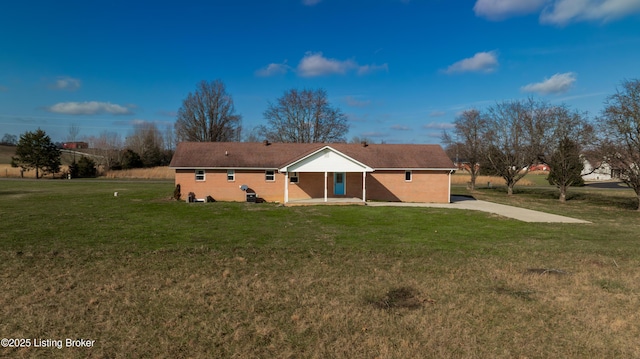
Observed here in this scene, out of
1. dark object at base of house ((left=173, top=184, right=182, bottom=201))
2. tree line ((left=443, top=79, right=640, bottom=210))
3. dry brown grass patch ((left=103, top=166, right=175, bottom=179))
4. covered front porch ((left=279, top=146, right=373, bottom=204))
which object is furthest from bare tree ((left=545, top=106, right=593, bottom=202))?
dry brown grass patch ((left=103, top=166, right=175, bottom=179))

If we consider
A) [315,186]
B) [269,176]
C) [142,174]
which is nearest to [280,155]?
[269,176]

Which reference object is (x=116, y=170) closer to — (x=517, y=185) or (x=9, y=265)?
(x=9, y=265)

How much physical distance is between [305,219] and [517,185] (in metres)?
43.9

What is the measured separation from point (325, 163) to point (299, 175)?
3164 mm

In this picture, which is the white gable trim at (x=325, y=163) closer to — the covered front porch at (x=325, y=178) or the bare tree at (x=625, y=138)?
the covered front porch at (x=325, y=178)

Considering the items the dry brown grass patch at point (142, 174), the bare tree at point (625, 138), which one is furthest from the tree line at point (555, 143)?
the dry brown grass patch at point (142, 174)

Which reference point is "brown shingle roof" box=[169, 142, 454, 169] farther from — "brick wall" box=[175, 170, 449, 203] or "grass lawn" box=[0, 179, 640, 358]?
"grass lawn" box=[0, 179, 640, 358]

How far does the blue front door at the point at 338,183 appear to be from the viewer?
27194 millimetres

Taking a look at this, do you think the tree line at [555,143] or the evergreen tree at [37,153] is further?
the evergreen tree at [37,153]

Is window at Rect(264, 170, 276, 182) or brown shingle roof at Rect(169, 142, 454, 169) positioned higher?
brown shingle roof at Rect(169, 142, 454, 169)

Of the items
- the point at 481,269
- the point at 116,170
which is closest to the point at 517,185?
the point at 481,269

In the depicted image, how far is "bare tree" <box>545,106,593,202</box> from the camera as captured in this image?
3005 centimetres

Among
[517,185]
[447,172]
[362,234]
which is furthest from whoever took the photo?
[517,185]

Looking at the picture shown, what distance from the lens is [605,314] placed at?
6172 mm
